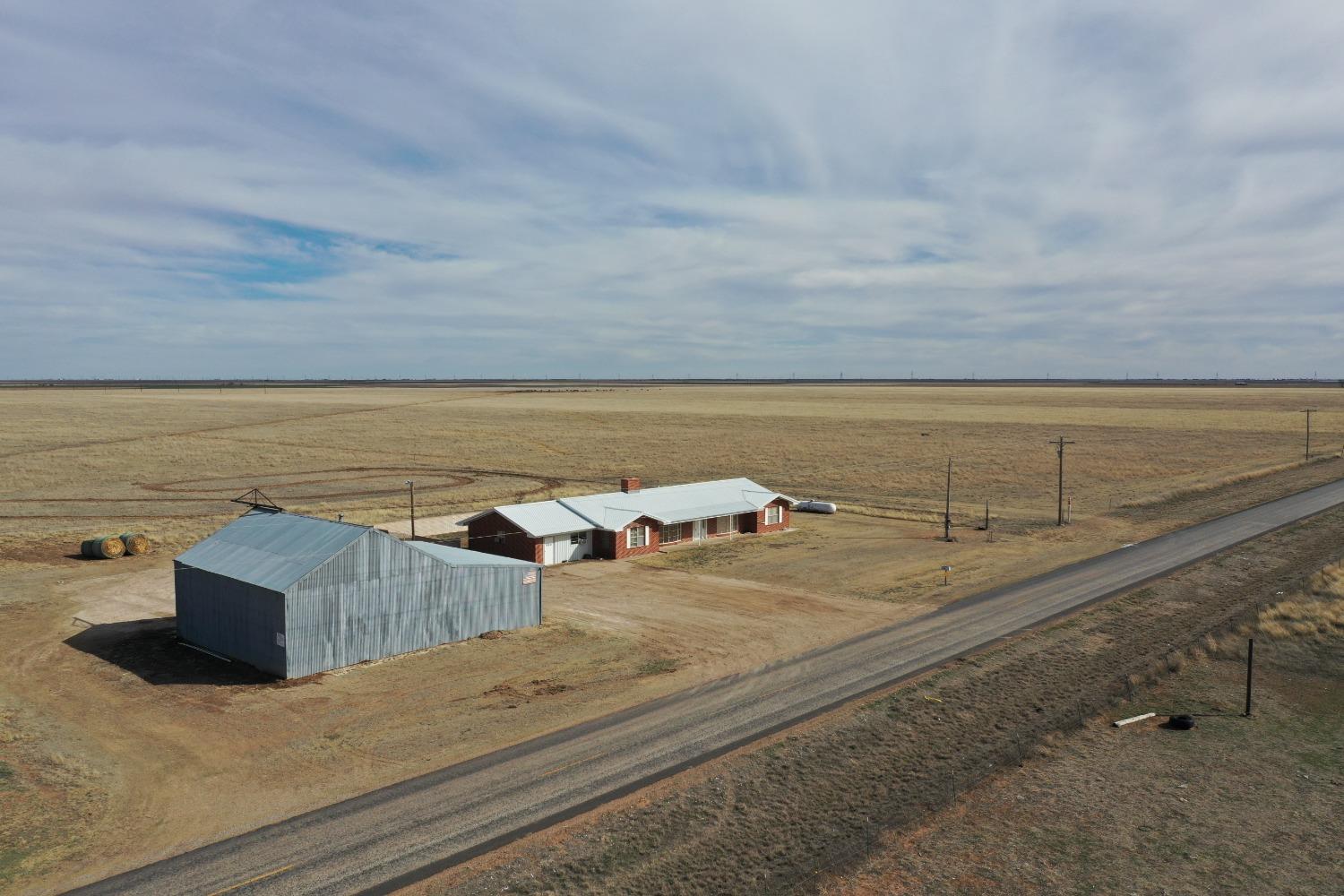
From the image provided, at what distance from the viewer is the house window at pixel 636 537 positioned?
5656cm

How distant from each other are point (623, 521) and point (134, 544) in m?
31.8

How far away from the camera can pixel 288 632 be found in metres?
33.0

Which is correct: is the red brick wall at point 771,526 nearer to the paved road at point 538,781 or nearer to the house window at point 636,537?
the house window at point 636,537

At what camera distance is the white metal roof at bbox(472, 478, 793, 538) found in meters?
54.7

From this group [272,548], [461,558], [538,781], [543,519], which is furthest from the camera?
[543,519]

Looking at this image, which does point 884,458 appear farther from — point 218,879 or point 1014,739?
point 218,879

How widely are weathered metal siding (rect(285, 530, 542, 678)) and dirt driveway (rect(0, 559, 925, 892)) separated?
3.07 feet

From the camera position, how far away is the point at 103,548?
5438 cm

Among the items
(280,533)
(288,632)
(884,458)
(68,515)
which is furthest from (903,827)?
(884,458)

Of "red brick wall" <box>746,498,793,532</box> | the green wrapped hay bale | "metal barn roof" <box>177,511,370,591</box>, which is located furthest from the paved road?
the green wrapped hay bale

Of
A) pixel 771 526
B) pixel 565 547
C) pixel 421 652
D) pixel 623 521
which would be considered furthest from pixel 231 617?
pixel 771 526

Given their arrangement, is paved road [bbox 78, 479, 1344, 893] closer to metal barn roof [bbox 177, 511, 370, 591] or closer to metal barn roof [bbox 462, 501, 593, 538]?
metal barn roof [bbox 177, 511, 370, 591]

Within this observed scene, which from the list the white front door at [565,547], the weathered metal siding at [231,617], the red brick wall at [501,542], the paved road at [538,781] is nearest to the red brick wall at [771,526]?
the white front door at [565,547]

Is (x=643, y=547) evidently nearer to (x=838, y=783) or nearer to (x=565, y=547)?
(x=565, y=547)
